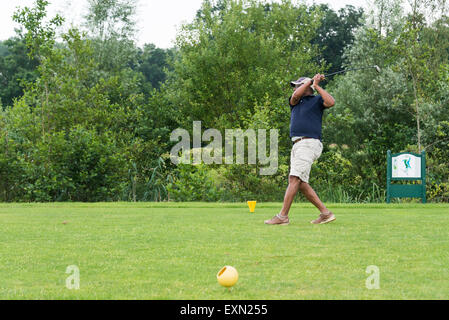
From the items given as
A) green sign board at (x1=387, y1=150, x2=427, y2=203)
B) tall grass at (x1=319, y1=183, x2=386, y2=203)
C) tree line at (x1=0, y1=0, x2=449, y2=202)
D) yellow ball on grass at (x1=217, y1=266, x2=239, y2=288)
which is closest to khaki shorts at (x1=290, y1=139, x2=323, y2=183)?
yellow ball on grass at (x1=217, y1=266, x2=239, y2=288)

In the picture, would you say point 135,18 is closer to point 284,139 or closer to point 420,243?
point 284,139

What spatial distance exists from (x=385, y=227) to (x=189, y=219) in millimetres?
3167

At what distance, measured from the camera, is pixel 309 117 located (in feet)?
26.9

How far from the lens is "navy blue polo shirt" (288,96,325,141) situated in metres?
8.20

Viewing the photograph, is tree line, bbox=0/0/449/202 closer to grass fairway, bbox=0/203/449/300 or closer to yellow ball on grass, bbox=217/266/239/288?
grass fairway, bbox=0/203/449/300

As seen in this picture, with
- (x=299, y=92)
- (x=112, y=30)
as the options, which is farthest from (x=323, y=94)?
(x=112, y=30)

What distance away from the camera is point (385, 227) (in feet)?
24.6

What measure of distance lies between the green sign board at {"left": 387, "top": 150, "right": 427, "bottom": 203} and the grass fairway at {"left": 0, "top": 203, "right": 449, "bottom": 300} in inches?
340

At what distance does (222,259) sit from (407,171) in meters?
12.9

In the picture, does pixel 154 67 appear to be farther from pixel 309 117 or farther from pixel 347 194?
pixel 309 117

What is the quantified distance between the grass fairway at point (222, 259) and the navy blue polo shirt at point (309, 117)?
1.41 metres

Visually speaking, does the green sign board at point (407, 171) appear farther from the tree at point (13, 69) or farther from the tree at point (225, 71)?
the tree at point (13, 69)
